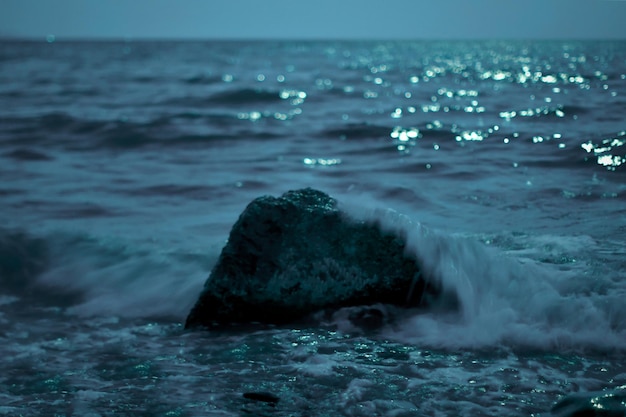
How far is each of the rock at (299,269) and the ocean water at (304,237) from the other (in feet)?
0.43

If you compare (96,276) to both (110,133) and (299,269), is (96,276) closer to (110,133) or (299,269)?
(299,269)

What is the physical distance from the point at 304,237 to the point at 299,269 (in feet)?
0.60

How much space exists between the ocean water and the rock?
5.2 inches

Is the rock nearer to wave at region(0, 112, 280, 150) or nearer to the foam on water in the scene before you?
the foam on water

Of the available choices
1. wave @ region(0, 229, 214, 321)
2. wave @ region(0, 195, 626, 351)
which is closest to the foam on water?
wave @ region(0, 195, 626, 351)

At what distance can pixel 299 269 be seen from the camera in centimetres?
357

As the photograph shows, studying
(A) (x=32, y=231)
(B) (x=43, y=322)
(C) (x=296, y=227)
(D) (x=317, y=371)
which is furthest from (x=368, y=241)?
(A) (x=32, y=231)

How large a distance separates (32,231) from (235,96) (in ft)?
37.0

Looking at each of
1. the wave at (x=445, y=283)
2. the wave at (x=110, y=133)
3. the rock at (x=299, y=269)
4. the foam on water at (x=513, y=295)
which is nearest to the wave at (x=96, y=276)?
the wave at (x=445, y=283)

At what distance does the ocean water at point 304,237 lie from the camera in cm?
258

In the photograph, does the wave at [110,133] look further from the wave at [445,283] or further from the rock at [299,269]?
the rock at [299,269]

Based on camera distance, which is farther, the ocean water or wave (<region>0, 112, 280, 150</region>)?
wave (<region>0, 112, 280, 150</region>)

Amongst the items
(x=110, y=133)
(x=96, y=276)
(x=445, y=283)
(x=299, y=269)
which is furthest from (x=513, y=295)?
(x=110, y=133)

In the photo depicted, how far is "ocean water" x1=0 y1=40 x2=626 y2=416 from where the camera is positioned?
2580mm
